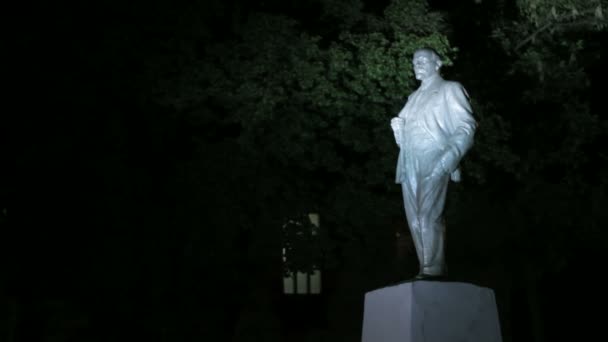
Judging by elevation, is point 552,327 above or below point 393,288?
below

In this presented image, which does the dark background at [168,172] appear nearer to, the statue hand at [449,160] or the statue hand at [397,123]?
the statue hand at [397,123]

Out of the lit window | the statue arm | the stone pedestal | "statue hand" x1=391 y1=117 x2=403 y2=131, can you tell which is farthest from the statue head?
the lit window

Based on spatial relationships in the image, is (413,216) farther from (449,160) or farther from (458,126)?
(458,126)

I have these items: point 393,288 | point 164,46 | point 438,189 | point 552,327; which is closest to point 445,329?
point 393,288

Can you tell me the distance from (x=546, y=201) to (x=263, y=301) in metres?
14.0

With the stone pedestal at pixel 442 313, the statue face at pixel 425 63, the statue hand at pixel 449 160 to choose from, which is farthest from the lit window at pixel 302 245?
the statue hand at pixel 449 160

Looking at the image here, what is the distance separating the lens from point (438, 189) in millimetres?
8312

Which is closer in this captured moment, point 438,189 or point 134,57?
point 438,189

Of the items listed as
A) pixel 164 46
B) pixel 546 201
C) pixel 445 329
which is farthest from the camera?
pixel 546 201

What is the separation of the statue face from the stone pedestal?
1943 mm

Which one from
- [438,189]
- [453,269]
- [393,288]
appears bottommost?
[453,269]

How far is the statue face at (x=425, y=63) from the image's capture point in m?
8.79

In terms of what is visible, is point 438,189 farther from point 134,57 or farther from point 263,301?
point 263,301

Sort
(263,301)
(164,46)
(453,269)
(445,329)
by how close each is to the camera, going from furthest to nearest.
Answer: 1. (263,301)
2. (453,269)
3. (164,46)
4. (445,329)
